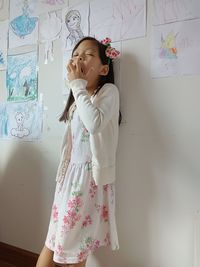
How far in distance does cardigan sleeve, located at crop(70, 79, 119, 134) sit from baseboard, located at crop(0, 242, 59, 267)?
89cm

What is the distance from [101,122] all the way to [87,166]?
196mm

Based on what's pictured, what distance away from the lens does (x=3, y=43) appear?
1.65 metres

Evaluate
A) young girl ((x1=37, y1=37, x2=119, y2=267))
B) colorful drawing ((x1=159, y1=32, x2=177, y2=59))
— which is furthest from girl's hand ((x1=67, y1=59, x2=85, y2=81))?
colorful drawing ((x1=159, y1=32, x2=177, y2=59))

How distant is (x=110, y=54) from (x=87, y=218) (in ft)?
2.06

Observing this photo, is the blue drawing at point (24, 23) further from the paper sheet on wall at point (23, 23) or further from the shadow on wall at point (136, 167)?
the shadow on wall at point (136, 167)

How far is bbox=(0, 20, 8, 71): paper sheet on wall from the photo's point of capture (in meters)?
1.65

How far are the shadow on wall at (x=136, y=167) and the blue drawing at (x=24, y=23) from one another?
613mm

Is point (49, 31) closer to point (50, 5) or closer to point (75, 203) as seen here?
point (50, 5)

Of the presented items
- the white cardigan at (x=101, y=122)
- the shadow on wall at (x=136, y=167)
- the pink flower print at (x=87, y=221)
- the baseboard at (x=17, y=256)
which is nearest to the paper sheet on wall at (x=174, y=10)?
the shadow on wall at (x=136, y=167)

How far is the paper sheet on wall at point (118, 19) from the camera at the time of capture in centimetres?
119

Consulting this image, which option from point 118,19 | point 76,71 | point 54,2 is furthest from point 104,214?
point 54,2

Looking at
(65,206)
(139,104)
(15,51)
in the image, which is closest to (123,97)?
(139,104)

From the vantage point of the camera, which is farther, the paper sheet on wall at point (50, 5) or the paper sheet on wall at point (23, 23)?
the paper sheet on wall at point (23, 23)

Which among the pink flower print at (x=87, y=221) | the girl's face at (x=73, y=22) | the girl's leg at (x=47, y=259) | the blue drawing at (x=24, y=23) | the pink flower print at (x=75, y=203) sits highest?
the blue drawing at (x=24, y=23)
